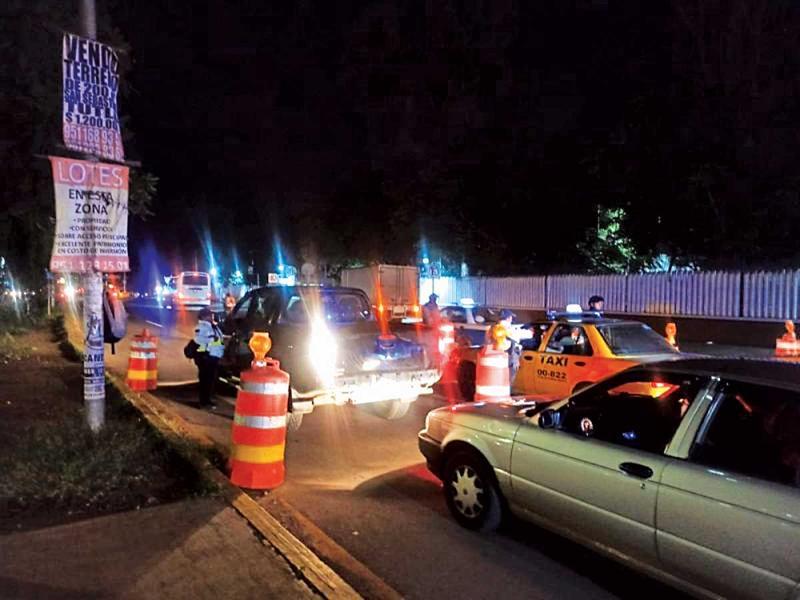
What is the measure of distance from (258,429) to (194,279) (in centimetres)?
3703

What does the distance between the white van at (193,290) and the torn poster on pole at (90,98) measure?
115ft

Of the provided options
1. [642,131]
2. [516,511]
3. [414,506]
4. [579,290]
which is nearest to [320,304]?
[414,506]

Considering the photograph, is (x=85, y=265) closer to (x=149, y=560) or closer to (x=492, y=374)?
(x=149, y=560)

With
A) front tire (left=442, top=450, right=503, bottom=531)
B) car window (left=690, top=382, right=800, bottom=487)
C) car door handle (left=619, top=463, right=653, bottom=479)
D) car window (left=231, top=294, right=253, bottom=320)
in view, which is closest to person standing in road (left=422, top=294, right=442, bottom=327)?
car window (left=231, top=294, right=253, bottom=320)

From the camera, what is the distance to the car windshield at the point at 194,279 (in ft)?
135

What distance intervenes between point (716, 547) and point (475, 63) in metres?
28.1

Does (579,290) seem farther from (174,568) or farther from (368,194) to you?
(174,568)

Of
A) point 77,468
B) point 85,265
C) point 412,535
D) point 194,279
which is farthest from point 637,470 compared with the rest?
point 194,279

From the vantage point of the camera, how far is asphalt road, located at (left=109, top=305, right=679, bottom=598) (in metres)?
4.46

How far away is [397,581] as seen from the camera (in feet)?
14.7

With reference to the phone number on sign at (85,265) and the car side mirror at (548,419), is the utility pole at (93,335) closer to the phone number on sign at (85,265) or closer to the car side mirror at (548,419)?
the phone number on sign at (85,265)

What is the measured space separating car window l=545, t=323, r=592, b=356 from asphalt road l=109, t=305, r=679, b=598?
2.14m

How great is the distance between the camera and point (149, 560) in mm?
4441

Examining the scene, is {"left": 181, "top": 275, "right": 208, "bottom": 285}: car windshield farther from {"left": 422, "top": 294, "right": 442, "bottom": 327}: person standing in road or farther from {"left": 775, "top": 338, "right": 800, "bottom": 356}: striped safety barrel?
{"left": 775, "top": 338, "right": 800, "bottom": 356}: striped safety barrel
